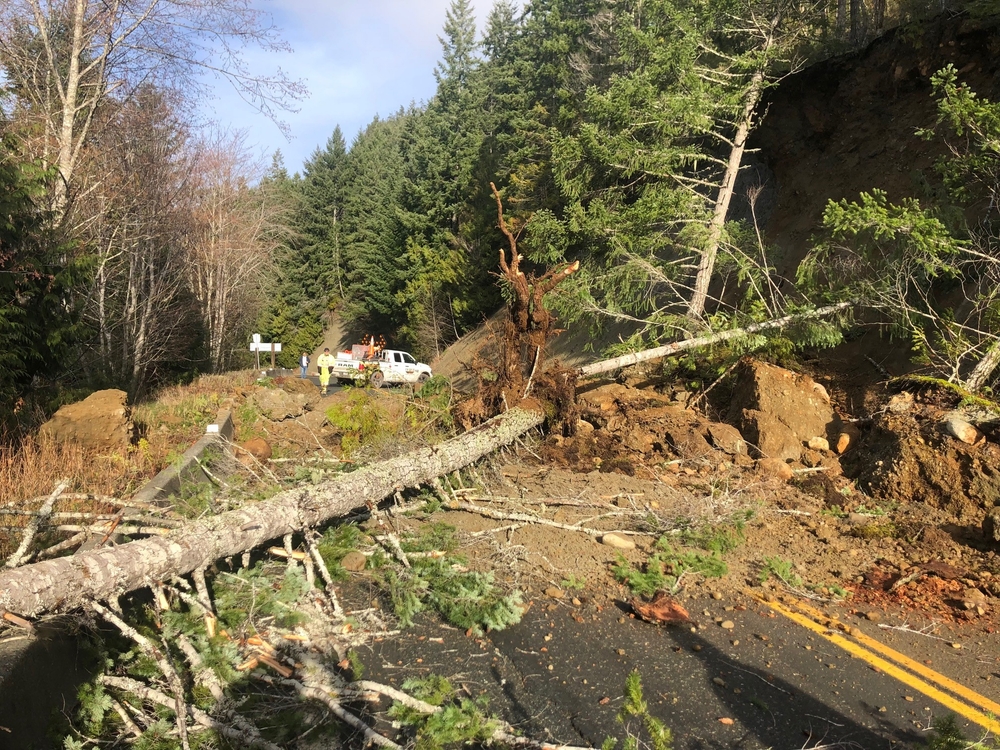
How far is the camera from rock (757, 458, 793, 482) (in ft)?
26.4

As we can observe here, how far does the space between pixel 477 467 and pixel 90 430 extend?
5.13 m

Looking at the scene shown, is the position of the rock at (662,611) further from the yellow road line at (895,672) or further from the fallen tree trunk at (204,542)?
the fallen tree trunk at (204,542)

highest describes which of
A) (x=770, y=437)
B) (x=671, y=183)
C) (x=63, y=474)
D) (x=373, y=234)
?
(x=373, y=234)

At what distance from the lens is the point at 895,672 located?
4000mm

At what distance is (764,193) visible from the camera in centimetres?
1664

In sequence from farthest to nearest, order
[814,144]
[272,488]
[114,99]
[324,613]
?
[814,144], [114,99], [272,488], [324,613]

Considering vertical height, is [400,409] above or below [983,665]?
above

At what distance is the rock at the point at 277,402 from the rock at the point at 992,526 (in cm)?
1128

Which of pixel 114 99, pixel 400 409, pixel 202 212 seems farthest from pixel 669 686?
pixel 202 212

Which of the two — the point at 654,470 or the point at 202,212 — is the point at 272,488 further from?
the point at 202,212

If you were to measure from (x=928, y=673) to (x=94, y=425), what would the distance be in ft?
30.8

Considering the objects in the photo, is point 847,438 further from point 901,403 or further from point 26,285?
point 26,285

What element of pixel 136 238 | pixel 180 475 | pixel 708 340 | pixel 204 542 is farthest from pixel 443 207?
pixel 204 542

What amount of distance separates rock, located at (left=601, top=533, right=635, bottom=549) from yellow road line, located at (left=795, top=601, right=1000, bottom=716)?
1647mm
